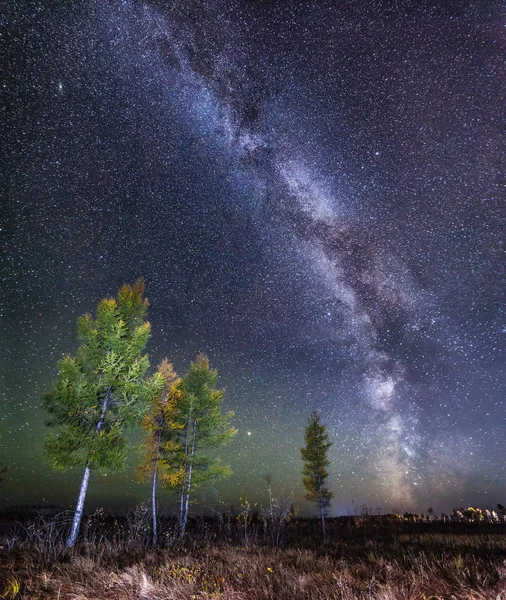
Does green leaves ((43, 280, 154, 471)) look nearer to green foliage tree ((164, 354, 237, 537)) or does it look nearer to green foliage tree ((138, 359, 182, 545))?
green foliage tree ((138, 359, 182, 545))

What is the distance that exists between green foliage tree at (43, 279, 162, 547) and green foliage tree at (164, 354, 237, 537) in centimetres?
547

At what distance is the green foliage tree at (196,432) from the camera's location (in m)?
16.4

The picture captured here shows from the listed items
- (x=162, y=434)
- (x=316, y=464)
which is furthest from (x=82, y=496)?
(x=316, y=464)

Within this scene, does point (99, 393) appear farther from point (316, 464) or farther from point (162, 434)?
point (316, 464)

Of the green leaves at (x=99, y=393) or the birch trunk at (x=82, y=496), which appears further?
the green leaves at (x=99, y=393)

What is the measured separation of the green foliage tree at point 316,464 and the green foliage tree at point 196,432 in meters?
10.6

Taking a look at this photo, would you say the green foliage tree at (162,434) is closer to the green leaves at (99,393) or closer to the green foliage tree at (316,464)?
the green leaves at (99,393)

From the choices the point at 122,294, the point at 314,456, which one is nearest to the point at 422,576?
the point at 122,294

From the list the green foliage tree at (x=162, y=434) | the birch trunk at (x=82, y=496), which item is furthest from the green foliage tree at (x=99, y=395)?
the green foliage tree at (x=162, y=434)

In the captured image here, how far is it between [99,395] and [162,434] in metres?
6.21

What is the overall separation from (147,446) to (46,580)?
12366 mm

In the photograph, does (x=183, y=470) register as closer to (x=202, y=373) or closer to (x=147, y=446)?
(x=147, y=446)

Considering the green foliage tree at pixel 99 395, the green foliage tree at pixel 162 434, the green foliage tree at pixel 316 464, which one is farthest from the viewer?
the green foliage tree at pixel 316 464

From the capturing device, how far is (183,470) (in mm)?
16484
